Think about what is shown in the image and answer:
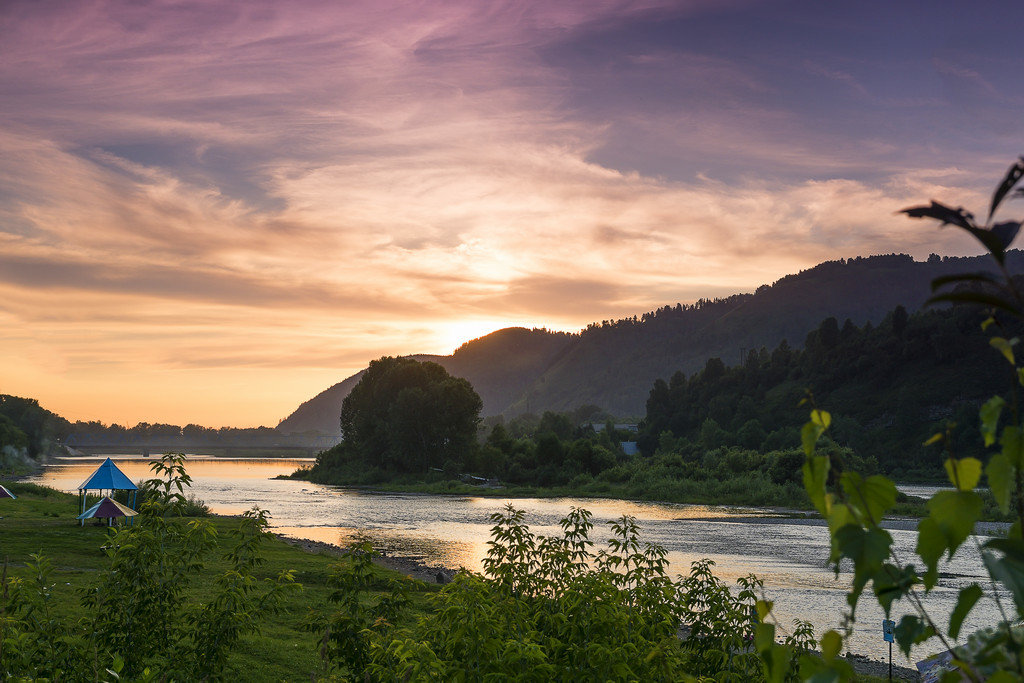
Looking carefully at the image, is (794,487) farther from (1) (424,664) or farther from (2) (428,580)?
(1) (424,664)

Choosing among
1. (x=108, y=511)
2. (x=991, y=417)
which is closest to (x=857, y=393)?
(x=108, y=511)

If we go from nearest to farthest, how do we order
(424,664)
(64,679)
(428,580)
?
(424,664) < (64,679) < (428,580)

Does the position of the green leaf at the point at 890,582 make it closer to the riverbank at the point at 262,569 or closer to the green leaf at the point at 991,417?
the green leaf at the point at 991,417

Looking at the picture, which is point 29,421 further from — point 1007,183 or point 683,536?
point 1007,183

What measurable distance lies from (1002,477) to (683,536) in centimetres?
→ 5086

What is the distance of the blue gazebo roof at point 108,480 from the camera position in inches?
1506

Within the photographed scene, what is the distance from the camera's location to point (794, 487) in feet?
276

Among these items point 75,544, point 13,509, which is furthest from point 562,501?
point 75,544

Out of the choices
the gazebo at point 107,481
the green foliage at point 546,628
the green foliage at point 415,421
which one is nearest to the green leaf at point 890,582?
the green foliage at point 546,628

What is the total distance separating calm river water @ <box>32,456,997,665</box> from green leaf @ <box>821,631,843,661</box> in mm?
9280

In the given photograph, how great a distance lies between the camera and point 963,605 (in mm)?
1584

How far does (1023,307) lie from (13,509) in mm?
52302

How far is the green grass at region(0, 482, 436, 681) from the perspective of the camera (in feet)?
51.1

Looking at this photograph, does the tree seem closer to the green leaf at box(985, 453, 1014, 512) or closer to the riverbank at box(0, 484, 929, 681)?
the riverbank at box(0, 484, 929, 681)
